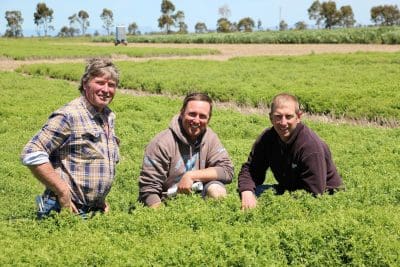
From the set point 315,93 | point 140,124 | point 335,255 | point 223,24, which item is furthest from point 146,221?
point 223,24

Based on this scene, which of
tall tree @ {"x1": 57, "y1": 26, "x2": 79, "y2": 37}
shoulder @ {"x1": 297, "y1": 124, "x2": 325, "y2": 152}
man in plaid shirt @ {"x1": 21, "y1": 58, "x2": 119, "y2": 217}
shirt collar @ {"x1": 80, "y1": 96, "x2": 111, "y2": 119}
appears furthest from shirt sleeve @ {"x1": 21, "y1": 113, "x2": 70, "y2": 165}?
tall tree @ {"x1": 57, "y1": 26, "x2": 79, "y2": 37}

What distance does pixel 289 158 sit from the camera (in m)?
6.36

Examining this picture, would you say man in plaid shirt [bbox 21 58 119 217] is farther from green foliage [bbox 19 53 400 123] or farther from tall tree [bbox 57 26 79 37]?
tall tree [bbox 57 26 79 37]

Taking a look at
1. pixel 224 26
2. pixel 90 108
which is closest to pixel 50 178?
pixel 90 108

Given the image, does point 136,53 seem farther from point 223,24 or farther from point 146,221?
point 223,24

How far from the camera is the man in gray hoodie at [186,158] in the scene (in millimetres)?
6105

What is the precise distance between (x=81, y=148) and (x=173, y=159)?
3.68ft

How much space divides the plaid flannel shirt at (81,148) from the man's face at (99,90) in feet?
0.27

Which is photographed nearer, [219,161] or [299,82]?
[219,161]

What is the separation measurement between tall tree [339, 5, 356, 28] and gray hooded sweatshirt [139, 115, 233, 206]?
106571 mm

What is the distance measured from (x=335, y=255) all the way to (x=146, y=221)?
195cm

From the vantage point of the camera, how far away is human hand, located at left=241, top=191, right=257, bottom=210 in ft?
20.3

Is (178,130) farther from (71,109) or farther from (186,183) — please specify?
(71,109)

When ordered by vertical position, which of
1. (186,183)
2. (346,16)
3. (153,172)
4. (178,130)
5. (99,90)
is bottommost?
(186,183)
